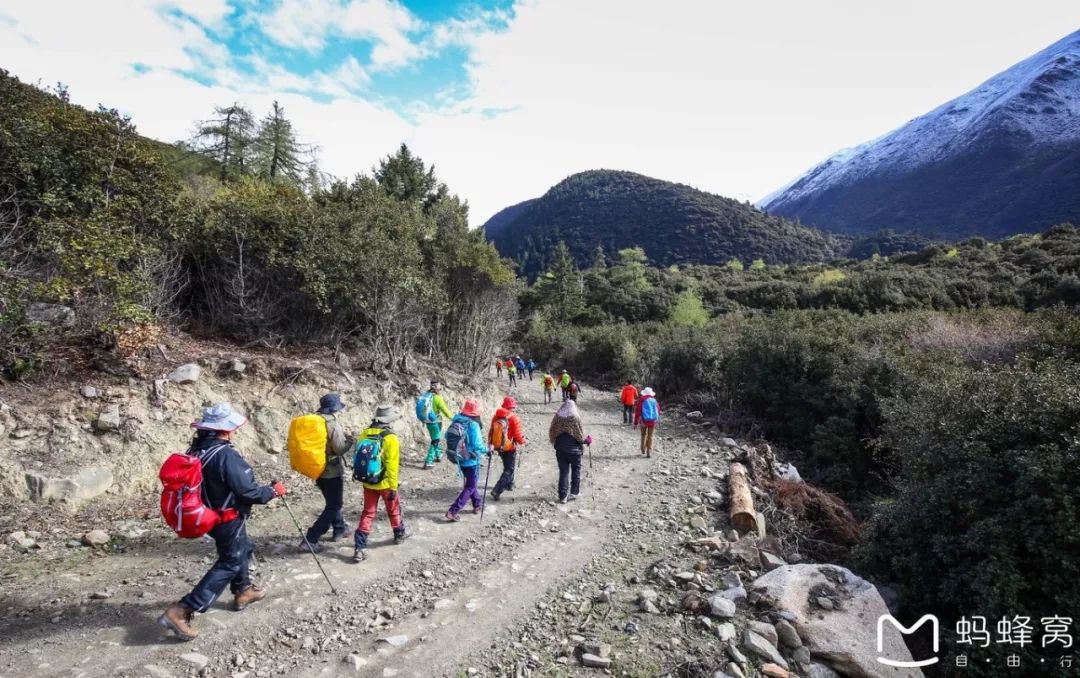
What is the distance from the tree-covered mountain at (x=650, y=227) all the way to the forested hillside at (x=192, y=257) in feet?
213

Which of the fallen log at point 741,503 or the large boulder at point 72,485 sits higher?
the large boulder at point 72,485

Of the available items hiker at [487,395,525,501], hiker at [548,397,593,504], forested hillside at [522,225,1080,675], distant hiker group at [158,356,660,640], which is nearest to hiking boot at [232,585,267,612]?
distant hiker group at [158,356,660,640]

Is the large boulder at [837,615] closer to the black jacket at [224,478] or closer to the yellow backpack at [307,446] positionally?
the yellow backpack at [307,446]

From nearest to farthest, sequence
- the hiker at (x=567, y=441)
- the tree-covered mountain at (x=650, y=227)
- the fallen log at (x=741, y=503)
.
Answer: the fallen log at (x=741, y=503)
the hiker at (x=567, y=441)
the tree-covered mountain at (x=650, y=227)

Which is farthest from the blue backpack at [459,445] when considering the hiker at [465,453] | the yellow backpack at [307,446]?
the yellow backpack at [307,446]

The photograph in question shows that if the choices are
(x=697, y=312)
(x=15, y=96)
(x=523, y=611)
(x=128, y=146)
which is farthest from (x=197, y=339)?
(x=697, y=312)

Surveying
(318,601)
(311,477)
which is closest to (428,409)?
(311,477)

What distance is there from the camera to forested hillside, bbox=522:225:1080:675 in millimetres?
4430

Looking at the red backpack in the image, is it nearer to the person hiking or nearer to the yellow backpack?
the person hiking

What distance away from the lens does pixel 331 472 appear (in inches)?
224

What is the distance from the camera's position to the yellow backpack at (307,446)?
16.7ft

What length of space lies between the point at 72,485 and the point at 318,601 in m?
4.10

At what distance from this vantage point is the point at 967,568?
4.74 m

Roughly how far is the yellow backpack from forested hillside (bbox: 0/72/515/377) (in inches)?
169
